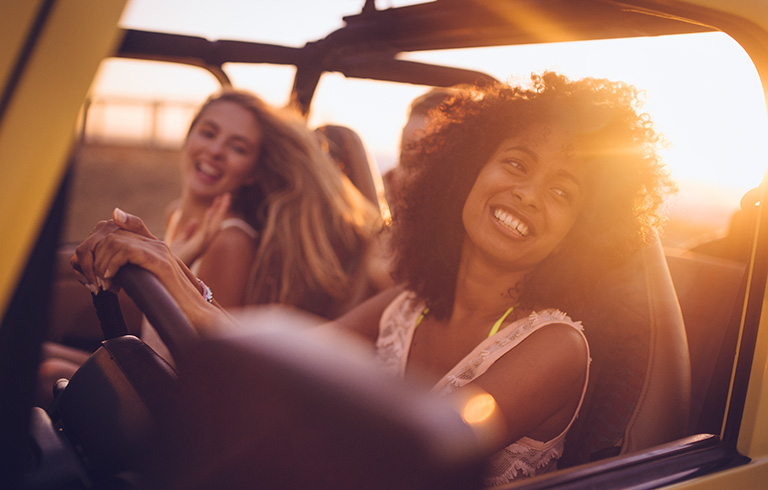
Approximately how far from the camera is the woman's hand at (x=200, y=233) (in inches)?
95.7

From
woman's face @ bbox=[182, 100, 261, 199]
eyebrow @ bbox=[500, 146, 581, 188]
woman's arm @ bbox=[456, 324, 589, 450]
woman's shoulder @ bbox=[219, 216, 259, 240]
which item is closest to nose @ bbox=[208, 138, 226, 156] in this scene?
woman's face @ bbox=[182, 100, 261, 199]

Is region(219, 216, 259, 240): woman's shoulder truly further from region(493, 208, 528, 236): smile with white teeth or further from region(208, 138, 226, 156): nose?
region(493, 208, 528, 236): smile with white teeth

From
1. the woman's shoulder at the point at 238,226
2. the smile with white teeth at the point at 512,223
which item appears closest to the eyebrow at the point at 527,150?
the smile with white teeth at the point at 512,223

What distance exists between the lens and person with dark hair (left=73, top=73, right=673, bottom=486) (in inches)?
54.0

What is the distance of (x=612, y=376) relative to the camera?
1.52 m

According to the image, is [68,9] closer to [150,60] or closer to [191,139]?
[150,60]

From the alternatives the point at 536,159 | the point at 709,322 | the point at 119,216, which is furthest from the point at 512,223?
the point at 119,216

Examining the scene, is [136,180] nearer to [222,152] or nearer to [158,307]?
[222,152]

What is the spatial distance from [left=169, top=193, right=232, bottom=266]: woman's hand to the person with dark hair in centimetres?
76

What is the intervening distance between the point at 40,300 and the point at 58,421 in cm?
41

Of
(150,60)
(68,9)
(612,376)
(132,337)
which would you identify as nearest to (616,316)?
(612,376)

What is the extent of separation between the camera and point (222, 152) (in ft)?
8.73

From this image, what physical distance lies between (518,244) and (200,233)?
1348 mm

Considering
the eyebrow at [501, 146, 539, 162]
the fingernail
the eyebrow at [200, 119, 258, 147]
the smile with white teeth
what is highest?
the eyebrow at [501, 146, 539, 162]
